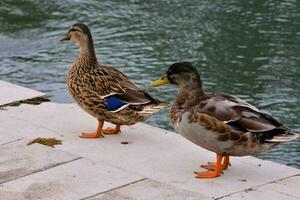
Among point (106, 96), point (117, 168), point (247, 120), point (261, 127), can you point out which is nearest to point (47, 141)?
point (106, 96)

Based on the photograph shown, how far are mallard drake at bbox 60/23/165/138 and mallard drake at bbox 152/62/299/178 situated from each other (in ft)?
2.30

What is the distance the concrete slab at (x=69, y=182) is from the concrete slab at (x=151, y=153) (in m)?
0.17

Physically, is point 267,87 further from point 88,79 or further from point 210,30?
point 88,79

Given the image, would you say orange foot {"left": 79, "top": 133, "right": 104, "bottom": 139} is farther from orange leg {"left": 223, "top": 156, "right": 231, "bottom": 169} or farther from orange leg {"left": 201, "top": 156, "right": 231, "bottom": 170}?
orange leg {"left": 223, "top": 156, "right": 231, "bottom": 169}

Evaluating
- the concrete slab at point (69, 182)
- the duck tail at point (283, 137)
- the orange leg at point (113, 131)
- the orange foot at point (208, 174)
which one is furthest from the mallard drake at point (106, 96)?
the duck tail at point (283, 137)

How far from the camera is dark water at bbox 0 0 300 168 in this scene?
1020 cm

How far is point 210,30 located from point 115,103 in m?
5.04

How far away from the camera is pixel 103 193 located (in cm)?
637

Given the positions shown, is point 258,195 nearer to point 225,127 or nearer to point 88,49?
point 225,127

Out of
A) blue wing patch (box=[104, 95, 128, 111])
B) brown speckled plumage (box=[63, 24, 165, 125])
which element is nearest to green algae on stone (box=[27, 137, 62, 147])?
brown speckled plumage (box=[63, 24, 165, 125])

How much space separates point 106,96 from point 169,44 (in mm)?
4408

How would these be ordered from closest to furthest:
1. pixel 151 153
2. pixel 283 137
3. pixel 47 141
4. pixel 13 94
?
pixel 283 137
pixel 151 153
pixel 47 141
pixel 13 94

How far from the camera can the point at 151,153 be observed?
7270 millimetres

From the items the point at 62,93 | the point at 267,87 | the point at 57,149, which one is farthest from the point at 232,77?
the point at 57,149
